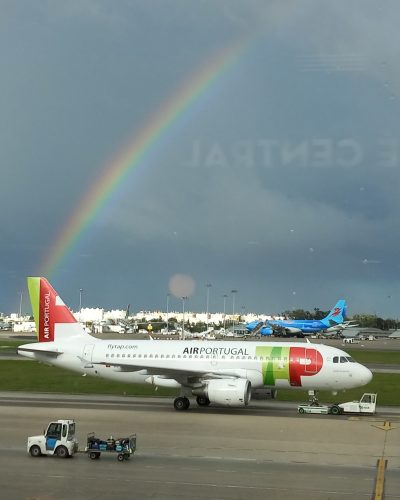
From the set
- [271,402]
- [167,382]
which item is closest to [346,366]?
[271,402]

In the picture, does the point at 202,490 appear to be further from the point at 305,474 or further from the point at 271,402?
the point at 271,402

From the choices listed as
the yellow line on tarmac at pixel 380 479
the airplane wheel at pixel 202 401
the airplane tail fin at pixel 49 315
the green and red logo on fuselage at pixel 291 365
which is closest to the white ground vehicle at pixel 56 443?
the yellow line on tarmac at pixel 380 479

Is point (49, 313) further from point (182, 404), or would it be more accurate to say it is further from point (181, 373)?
point (182, 404)

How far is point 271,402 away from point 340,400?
5241 mm

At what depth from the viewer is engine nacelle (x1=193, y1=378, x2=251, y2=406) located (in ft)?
117

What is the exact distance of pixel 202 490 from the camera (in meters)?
18.5

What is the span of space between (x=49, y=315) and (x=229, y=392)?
1517 centimetres

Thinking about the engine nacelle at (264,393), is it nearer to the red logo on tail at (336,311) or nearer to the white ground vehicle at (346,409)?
the white ground vehicle at (346,409)

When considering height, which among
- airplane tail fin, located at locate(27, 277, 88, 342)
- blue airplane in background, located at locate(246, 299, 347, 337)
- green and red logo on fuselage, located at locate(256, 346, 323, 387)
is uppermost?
blue airplane in background, located at locate(246, 299, 347, 337)

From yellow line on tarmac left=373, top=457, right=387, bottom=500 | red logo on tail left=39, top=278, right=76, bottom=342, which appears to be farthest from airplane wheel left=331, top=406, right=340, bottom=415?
red logo on tail left=39, top=278, right=76, bottom=342

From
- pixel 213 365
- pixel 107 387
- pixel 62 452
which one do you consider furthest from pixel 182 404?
pixel 62 452

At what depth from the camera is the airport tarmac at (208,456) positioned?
18672mm

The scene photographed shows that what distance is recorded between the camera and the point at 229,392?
35.8 metres

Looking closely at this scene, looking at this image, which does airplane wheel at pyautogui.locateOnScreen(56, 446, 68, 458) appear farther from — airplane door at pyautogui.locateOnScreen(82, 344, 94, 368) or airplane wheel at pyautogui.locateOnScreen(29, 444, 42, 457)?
airplane door at pyautogui.locateOnScreen(82, 344, 94, 368)
